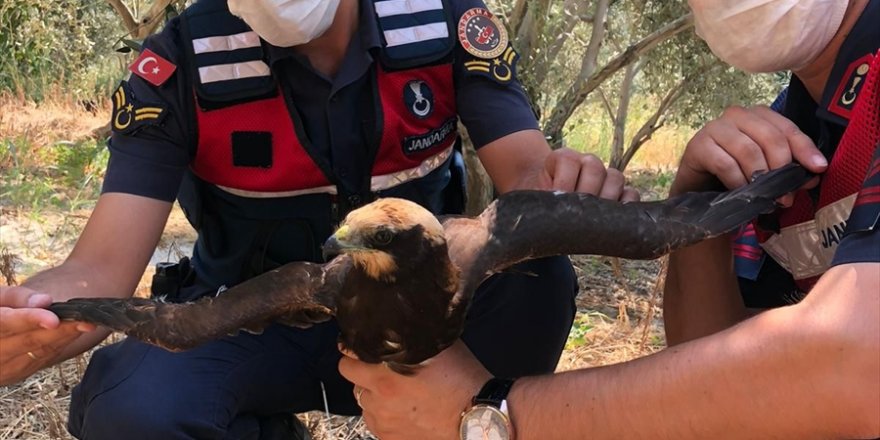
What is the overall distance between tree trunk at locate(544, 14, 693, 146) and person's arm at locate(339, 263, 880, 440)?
411cm

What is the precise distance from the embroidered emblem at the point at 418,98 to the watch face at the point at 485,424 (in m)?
1.29

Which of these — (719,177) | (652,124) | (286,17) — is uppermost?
(286,17)

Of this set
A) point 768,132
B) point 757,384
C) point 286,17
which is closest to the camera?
point 757,384

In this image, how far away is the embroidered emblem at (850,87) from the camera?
7.94ft

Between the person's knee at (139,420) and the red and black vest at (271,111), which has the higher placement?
the red and black vest at (271,111)

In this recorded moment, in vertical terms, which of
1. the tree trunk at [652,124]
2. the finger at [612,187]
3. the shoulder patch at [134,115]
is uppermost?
the shoulder patch at [134,115]

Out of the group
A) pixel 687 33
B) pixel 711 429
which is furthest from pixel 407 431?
pixel 687 33

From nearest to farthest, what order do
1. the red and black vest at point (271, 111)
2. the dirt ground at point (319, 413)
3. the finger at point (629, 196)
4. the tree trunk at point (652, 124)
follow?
the finger at point (629, 196) → the red and black vest at point (271, 111) → the dirt ground at point (319, 413) → the tree trunk at point (652, 124)

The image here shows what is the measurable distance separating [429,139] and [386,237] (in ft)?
3.40

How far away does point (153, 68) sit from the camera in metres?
3.26

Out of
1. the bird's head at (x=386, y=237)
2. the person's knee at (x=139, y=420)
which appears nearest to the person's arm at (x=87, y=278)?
the person's knee at (x=139, y=420)

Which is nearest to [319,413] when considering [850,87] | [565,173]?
[565,173]

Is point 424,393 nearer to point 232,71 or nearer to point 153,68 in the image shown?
point 232,71

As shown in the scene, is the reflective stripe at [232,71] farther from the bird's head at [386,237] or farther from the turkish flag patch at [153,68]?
the bird's head at [386,237]
